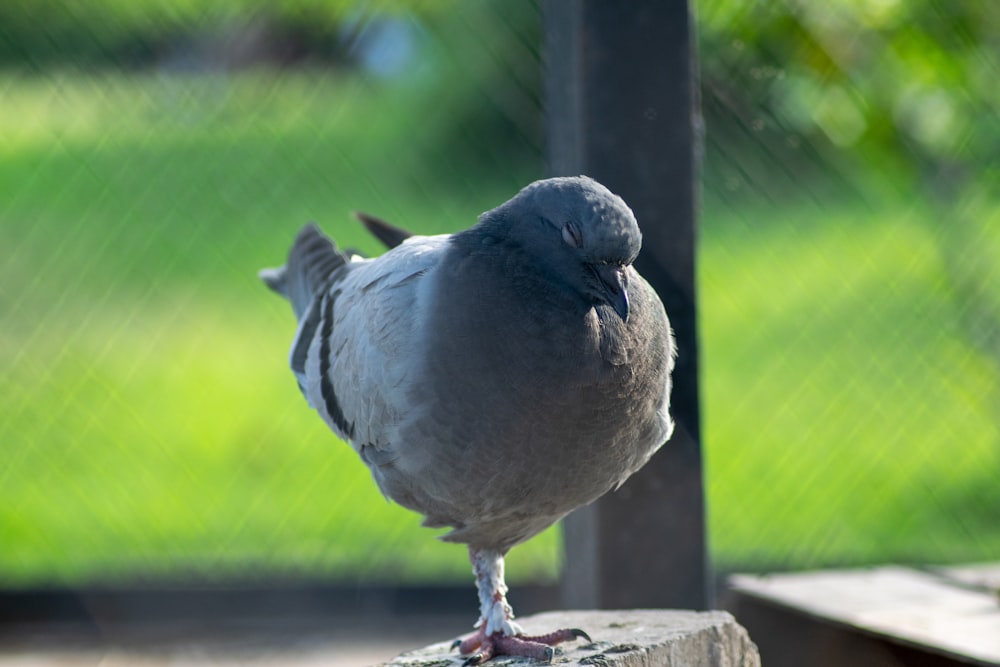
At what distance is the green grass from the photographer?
391 cm

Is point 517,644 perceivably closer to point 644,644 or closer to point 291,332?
point 644,644

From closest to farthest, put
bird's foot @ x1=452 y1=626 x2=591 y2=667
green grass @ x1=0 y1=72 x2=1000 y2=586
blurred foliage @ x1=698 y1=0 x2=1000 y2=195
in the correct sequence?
bird's foot @ x1=452 y1=626 x2=591 y2=667
blurred foliage @ x1=698 y1=0 x2=1000 y2=195
green grass @ x1=0 y1=72 x2=1000 y2=586

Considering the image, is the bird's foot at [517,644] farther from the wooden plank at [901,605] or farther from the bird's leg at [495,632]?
the wooden plank at [901,605]

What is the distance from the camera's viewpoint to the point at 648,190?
2705mm

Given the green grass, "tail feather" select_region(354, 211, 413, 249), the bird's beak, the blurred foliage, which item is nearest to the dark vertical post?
"tail feather" select_region(354, 211, 413, 249)

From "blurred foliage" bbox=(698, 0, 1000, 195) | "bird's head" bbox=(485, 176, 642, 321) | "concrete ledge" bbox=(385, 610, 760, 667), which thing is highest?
"blurred foliage" bbox=(698, 0, 1000, 195)

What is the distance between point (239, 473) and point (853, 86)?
8.15ft

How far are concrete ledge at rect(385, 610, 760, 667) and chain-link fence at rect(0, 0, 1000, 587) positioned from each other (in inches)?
59.2

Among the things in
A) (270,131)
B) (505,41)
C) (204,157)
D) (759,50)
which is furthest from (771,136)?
(204,157)

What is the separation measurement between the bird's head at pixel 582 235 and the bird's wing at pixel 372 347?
26 centimetres

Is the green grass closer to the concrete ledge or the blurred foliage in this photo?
the blurred foliage

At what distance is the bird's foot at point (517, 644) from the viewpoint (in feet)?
7.43

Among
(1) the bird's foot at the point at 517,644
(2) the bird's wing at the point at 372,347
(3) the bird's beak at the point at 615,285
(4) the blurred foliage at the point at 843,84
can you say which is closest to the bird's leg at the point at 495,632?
(1) the bird's foot at the point at 517,644

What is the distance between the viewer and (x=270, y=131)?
3.91 m
